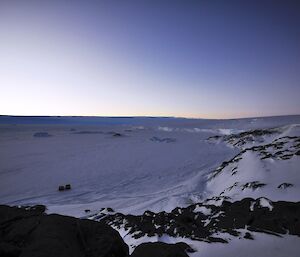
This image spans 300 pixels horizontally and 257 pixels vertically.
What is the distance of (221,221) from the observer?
25.6 ft

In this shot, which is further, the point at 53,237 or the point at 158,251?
the point at 158,251

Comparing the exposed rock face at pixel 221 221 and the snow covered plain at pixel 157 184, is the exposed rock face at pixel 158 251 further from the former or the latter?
the exposed rock face at pixel 221 221

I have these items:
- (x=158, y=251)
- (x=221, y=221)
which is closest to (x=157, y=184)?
(x=221, y=221)

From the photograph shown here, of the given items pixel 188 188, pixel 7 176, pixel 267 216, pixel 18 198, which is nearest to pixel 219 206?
pixel 267 216

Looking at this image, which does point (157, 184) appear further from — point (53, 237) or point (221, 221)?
point (53, 237)

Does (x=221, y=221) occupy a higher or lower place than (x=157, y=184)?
higher

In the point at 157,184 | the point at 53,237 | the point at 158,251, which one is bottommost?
the point at 157,184

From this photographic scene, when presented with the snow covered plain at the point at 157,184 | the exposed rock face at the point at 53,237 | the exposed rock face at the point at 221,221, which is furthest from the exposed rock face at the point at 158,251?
the exposed rock face at the point at 221,221

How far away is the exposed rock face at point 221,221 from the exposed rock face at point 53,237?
9.94 feet

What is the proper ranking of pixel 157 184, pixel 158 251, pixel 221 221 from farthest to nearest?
pixel 157 184
pixel 221 221
pixel 158 251

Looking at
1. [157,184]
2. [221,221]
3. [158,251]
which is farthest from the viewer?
[157,184]

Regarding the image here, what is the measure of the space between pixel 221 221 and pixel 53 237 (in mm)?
5703

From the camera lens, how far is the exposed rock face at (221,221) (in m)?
6.47

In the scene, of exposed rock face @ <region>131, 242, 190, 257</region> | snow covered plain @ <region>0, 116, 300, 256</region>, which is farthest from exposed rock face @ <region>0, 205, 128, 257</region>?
snow covered plain @ <region>0, 116, 300, 256</region>
